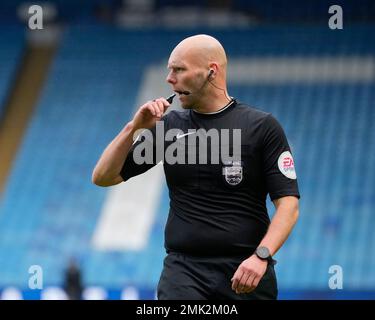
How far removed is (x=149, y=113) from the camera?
4.89m

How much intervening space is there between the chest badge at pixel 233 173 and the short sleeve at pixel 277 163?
0.41ft

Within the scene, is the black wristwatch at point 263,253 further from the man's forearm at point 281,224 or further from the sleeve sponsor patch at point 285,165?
the sleeve sponsor patch at point 285,165

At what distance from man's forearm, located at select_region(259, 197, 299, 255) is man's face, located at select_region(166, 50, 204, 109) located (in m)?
0.68

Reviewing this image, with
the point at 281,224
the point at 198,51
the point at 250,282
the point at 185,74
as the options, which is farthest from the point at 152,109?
the point at 250,282

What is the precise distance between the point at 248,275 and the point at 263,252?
137mm

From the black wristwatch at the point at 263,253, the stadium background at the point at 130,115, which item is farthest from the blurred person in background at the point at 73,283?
the black wristwatch at the point at 263,253

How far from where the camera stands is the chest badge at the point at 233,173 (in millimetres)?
4957

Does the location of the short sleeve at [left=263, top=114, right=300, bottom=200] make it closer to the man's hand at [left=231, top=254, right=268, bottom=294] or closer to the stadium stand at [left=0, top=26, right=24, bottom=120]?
the man's hand at [left=231, top=254, right=268, bottom=294]

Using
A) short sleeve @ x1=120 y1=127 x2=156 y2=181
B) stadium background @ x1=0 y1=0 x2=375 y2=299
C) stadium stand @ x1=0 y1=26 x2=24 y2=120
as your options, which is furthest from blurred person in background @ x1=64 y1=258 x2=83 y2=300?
short sleeve @ x1=120 y1=127 x2=156 y2=181

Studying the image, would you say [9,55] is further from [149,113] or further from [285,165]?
[285,165]

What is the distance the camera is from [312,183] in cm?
1513
